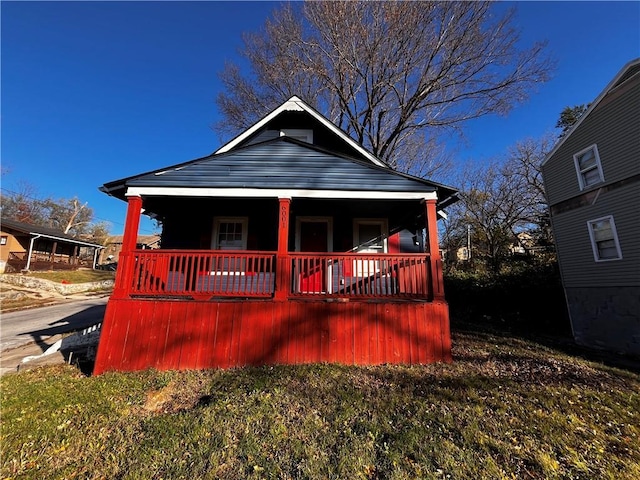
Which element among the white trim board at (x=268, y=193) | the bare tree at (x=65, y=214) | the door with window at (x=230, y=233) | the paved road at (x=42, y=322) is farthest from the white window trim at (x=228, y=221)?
the bare tree at (x=65, y=214)

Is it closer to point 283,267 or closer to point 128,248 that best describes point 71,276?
point 128,248

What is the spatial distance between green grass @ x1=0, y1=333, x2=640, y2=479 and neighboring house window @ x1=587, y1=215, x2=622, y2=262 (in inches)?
213

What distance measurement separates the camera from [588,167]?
10492mm

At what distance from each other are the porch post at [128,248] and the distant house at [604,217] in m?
13.1

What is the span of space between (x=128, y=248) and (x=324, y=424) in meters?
5.37

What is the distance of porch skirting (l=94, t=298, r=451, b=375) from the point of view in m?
5.98

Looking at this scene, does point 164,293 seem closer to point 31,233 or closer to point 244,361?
point 244,361

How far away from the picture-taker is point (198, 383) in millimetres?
5199

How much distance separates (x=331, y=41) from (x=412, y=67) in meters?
4.16

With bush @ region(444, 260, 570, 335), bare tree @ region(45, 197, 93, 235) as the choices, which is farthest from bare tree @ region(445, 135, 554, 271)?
bare tree @ region(45, 197, 93, 235)

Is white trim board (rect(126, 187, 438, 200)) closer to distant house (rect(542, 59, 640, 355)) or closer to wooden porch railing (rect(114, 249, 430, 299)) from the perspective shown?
wooden porch railing (rect(114, 249, 430, 299))

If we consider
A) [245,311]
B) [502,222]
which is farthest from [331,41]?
[502,222]

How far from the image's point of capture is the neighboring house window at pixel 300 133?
1016cm

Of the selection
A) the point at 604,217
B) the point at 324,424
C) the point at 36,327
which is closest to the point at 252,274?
the point at 324,424
